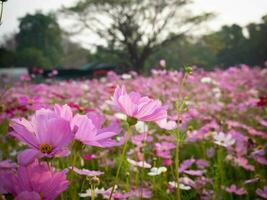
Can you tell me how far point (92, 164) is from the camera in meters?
1.76

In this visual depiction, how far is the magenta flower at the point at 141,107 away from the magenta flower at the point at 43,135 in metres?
0.13

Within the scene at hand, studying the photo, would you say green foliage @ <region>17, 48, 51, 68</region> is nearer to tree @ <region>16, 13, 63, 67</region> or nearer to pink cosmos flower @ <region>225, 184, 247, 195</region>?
tree @ <region>16, 13, 63, 67</region>

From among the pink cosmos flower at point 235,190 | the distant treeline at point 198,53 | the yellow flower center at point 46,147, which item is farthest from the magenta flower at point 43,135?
the distant treeline at point 198,53

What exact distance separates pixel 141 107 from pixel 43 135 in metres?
0.18

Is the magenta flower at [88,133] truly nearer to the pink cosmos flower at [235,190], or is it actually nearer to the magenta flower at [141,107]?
the magenta flower at [141,107]

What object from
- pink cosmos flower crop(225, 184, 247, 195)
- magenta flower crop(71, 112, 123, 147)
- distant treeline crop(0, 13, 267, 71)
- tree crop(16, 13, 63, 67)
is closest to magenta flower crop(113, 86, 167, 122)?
magenta flower crop(71, 112, 123, 147)

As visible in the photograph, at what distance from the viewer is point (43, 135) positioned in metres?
0.52

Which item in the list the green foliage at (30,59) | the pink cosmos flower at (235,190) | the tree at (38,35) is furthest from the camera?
the tree at (38,35)

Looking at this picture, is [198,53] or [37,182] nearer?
[37,182]

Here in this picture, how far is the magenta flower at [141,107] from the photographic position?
2.00ft

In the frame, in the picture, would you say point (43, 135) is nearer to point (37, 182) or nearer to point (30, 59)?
point (37, 182)

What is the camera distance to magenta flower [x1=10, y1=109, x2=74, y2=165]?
1.67 feet

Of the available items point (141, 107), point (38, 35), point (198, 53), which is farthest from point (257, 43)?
point (141, 107)

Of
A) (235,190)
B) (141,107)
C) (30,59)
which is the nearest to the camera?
(141,107)
